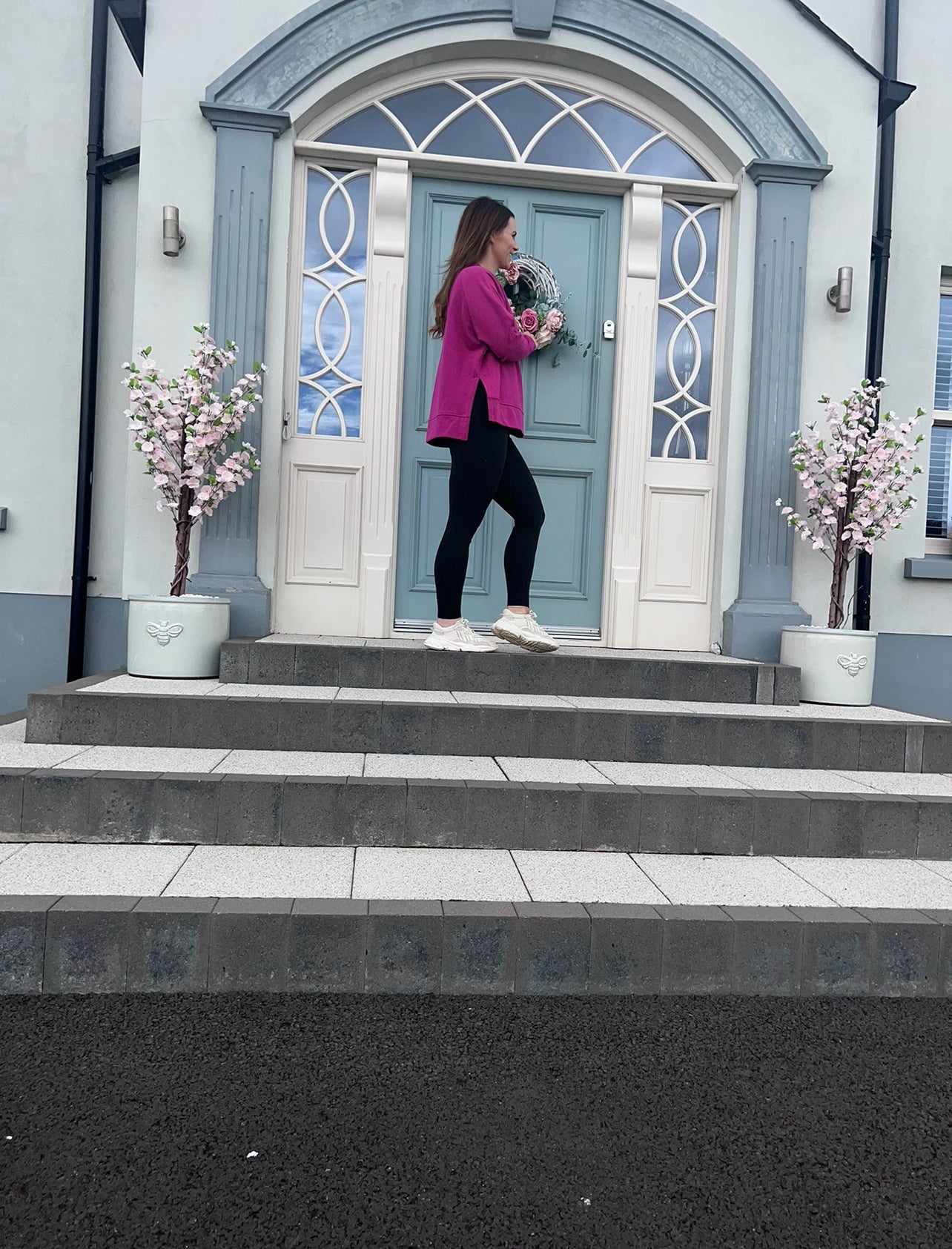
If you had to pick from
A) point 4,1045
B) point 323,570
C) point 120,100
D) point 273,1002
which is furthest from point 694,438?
point 4,1045

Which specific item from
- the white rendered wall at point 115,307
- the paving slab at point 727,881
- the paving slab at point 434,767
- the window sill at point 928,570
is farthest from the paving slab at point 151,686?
the window sill at point 928,570

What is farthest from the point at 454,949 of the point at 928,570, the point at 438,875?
the point at 928,570

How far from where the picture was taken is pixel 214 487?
4.64 metres

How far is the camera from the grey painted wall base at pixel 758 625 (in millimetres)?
5258

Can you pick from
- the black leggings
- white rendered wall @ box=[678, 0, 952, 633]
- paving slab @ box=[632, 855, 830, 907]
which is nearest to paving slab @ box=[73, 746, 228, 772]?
the black leggings

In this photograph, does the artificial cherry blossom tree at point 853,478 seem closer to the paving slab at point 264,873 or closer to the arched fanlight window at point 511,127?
the arched fanlight window at point 511,127

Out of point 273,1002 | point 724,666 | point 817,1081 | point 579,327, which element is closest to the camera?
point 817,1081

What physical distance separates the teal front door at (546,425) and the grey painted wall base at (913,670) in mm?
1828

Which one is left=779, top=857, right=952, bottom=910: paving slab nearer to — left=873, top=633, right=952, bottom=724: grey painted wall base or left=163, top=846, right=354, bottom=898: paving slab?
left=163, top=846, right=354, bottom=898: paving slab

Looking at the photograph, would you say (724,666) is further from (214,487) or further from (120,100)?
(120,100)

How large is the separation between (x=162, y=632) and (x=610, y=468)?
2.65 m

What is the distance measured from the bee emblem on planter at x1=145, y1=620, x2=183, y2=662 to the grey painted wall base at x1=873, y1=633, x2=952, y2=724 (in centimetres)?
408

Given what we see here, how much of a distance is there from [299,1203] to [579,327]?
4.83m

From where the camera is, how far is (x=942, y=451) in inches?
244
